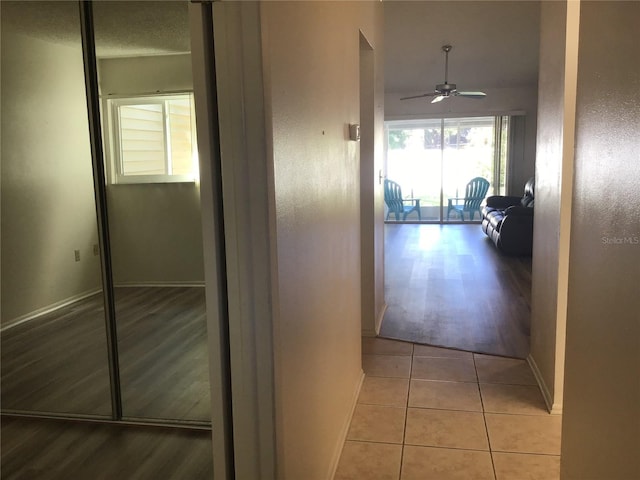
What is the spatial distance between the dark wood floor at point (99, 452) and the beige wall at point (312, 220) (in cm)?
59

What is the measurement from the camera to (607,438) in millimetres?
1168

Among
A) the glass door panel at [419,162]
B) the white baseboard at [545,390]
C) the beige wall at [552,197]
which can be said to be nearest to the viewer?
the beige wall at [552,197]

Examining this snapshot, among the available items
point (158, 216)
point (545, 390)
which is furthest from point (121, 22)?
point (545, 390)

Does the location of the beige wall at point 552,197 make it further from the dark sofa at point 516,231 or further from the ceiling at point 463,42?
the dark sofa at point 516,231

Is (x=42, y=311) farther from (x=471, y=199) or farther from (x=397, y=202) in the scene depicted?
(x=471, y=199)

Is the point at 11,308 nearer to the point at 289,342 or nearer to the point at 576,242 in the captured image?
the point at 289,342

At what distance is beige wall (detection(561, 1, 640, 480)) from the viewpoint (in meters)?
1.02

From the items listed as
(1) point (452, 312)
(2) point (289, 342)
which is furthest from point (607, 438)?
(1) point (452, 312)

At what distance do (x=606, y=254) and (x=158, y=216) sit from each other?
2.59m

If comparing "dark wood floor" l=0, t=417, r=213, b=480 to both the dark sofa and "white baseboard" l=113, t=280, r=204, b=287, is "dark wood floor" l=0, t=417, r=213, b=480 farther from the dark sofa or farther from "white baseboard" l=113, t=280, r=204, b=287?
the dark sofa

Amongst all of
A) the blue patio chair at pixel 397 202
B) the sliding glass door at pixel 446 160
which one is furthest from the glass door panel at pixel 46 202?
the sliding glass door at pixel 446 160

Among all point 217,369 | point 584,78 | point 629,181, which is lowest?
point 217,369

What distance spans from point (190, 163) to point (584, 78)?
244cm

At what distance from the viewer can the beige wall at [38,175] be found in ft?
10.5
